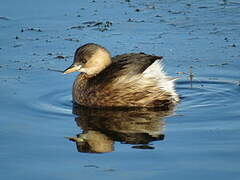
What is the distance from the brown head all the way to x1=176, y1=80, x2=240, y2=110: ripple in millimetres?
1103

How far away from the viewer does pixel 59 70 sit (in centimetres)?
1005

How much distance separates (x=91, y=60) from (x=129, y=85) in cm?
70

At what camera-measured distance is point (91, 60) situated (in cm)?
922

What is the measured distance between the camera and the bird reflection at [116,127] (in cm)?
720

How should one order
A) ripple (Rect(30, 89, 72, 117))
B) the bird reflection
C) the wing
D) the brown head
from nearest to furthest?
the bird reflection → ripple (Rect(30, 89, 72, 117)) → the wing → the brown head

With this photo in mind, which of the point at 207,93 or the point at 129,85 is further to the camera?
the point at 207,93

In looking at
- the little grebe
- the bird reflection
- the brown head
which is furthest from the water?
the brown head

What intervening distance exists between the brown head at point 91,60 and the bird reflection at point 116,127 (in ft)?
1.86

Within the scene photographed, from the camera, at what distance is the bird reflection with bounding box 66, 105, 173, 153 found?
720 cm

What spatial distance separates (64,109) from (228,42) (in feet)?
11.7

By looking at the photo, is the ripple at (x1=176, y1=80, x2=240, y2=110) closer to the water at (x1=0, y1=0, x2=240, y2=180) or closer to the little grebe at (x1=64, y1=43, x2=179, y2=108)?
the water at (x1=0, y1=0, x2=240, y2=180)

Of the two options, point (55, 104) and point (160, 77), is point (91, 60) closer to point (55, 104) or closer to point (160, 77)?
point (55, 104)

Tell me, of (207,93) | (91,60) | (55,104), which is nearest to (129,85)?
(91,60)

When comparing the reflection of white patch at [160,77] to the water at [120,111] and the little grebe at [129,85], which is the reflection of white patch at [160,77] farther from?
the water at [120,111]
